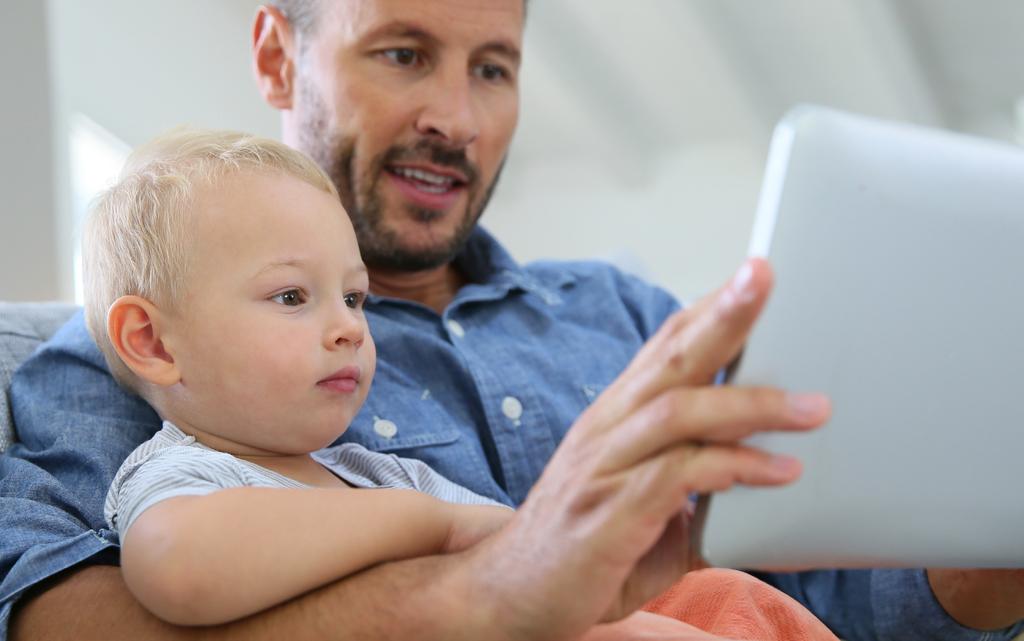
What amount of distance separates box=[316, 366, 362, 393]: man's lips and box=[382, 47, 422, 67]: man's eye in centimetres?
65

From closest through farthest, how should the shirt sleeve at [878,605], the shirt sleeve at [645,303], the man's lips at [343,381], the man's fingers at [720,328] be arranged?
the man's fingers at [720,328] < the man's lips at [343,381] < the shirt sleeve at [878,605] < the shirt sleeve at [645,303]

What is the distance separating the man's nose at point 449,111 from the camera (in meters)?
1.47

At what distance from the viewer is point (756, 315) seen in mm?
627

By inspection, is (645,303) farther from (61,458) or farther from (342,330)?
(61,458)

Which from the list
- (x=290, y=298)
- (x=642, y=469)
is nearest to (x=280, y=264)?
(x=290, y=298)

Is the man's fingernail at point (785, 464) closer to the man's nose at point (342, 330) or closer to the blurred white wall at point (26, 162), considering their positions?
the man's nose at point (342, 330)

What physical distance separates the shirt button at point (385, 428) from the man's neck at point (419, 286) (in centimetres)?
32

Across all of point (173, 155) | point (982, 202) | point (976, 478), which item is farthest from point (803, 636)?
point (173, 155)

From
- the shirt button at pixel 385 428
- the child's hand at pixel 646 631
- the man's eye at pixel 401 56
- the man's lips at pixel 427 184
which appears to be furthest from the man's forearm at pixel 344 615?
the man's eye at pixel 401 56

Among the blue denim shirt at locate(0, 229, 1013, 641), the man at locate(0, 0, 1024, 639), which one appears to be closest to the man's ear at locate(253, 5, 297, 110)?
the man at locate(0, 0, 1024, 639)

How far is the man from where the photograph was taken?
66cm

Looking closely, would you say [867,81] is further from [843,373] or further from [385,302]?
[843,373]

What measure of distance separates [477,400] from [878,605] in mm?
516

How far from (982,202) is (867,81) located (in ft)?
10.6
